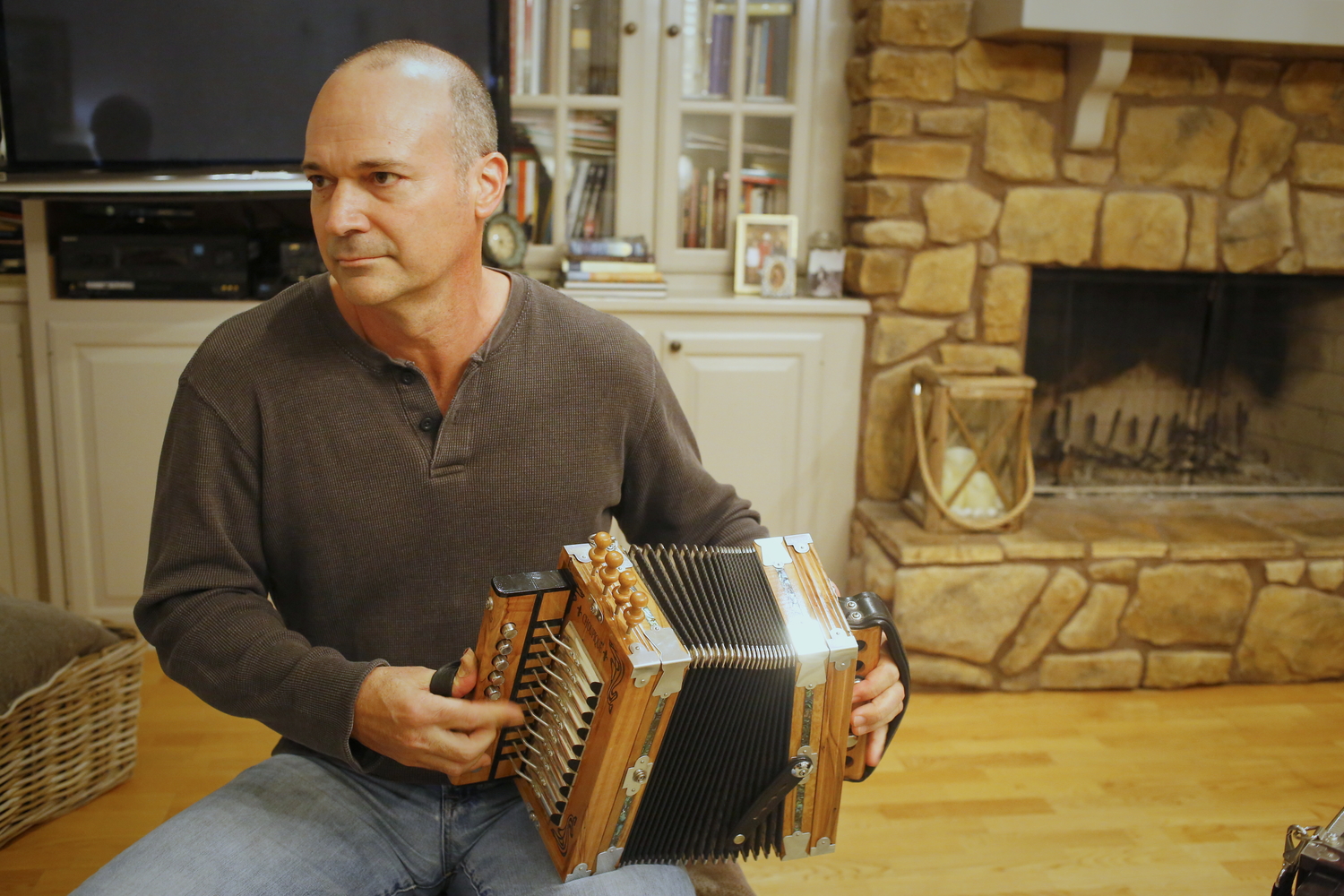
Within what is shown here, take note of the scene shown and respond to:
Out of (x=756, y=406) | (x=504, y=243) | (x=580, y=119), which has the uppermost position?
(x=580, y=119)

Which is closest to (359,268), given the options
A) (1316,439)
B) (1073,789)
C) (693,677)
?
(693,677)

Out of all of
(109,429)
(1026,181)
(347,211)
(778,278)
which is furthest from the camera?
(778,278)

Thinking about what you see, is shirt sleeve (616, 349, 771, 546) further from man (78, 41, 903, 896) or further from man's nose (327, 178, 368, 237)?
man's nose (327, 178, 368, 237)

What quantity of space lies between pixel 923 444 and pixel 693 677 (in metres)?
1.70

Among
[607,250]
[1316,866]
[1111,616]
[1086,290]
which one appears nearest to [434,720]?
[1316,866]

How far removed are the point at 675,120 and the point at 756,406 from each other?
2.46 ft

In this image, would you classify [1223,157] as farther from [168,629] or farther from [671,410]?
[168,629]

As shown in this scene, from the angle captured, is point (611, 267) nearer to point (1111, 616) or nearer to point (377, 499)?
point (1111, 616)

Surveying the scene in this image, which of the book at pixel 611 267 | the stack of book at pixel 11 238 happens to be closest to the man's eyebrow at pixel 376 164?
the book at pixel 611 267

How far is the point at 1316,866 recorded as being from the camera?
894mm

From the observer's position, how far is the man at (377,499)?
3.53 feet

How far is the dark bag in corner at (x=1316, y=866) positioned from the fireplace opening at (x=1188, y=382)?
199cm

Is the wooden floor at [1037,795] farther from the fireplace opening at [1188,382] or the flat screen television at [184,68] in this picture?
the flat screen television at [184,68]

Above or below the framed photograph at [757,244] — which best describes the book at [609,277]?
below
